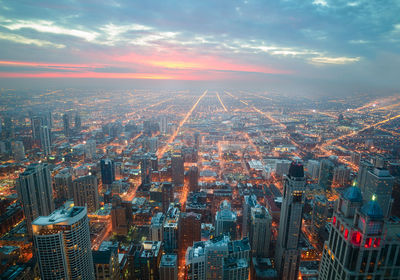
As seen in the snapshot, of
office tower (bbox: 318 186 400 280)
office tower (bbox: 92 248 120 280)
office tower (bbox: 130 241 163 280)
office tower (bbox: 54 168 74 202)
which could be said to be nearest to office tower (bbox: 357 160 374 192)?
office tower (bbox: 318 186 400 280)

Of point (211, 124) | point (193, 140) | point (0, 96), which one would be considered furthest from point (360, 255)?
point (211, 124)

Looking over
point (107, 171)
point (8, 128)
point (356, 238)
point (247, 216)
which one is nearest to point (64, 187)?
point (107, 171)

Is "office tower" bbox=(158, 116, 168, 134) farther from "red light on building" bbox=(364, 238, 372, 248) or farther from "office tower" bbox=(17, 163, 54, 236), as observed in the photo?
"red light on building" bbox=(364, 238, 372, 248)

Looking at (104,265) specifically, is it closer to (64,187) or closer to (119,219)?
(119,219)

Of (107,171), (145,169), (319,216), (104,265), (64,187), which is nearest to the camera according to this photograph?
(104,265)

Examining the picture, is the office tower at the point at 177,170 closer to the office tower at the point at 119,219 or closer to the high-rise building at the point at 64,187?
the office tower at the point at 119,219

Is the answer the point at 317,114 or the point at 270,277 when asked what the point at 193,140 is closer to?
the point at 317,114

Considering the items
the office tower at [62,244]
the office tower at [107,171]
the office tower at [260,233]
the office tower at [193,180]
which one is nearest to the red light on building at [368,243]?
the office tower at [62,244]

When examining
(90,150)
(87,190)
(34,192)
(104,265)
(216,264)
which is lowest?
(90,150)
